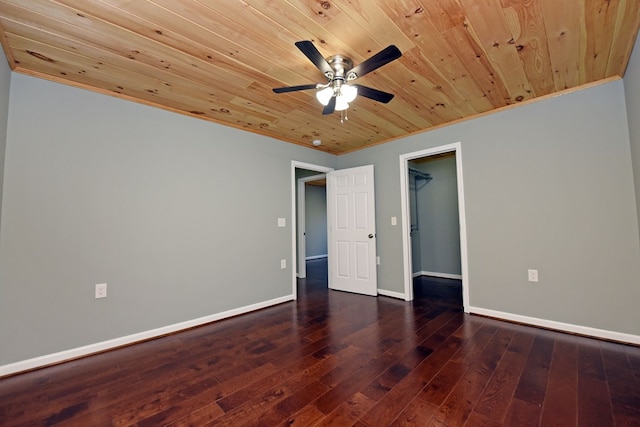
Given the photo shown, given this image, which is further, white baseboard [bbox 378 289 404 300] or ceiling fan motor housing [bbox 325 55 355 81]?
white baseboard [bbox 378 289 404 300]

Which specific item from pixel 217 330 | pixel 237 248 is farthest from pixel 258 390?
pixel 237 248

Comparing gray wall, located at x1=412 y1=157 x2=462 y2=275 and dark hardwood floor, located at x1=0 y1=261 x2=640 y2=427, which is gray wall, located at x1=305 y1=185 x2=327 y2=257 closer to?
gray wall, located at x1=412 y1=157 x2=462 y2=275

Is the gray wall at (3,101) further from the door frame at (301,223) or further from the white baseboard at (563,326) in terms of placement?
the white baseboard at (563,326)

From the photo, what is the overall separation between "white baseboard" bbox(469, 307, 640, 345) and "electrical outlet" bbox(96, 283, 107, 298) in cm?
380

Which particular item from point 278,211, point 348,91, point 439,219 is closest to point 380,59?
point 348,91

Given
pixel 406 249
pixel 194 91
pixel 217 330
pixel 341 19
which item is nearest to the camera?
pixel 341 19

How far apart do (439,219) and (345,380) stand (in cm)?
432

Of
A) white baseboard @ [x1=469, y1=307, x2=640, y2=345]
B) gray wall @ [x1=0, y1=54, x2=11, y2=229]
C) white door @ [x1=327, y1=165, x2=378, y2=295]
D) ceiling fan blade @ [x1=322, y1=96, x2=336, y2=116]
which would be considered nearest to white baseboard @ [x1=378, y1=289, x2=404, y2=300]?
white door @ [x1=327, y1=165, x2=378, y2=295]

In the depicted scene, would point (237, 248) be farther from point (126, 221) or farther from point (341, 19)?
point (341, 19)

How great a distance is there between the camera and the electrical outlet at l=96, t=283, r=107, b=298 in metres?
2.42

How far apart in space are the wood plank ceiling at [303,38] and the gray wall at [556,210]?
36 centimetres

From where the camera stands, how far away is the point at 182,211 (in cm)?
297

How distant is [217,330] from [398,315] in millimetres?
2034

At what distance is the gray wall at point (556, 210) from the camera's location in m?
2.44
